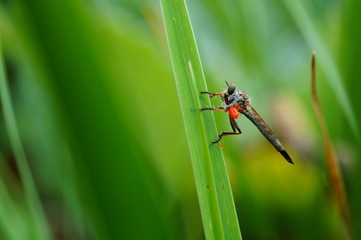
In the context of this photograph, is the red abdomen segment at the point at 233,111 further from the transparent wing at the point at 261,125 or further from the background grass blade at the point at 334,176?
the background grass blade at the point at 334,176

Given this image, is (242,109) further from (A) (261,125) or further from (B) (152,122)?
(B) (152,122)

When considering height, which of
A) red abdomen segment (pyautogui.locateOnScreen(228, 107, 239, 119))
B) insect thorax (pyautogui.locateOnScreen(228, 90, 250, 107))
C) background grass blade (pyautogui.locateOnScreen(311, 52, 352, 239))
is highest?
insect thorax (pyautogui.locateOnScreen(228, 90, 250, 107))

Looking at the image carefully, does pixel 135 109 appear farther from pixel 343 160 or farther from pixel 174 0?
pixel 343 160

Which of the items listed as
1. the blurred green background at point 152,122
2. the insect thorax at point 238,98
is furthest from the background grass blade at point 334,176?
the insect thorax at point 238,98

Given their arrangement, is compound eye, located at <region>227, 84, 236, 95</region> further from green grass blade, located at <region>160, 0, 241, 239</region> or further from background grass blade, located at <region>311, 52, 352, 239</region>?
green grass blade, located at <region>160, 0, 241, 239</region>

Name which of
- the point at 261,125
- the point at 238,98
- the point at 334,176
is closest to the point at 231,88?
the point at 238,98

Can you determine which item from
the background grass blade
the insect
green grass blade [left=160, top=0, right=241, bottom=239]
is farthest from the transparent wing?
green grass blade [left=160, top=0, right=241, bottom=239]

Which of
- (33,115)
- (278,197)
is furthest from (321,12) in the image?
(33,115)
